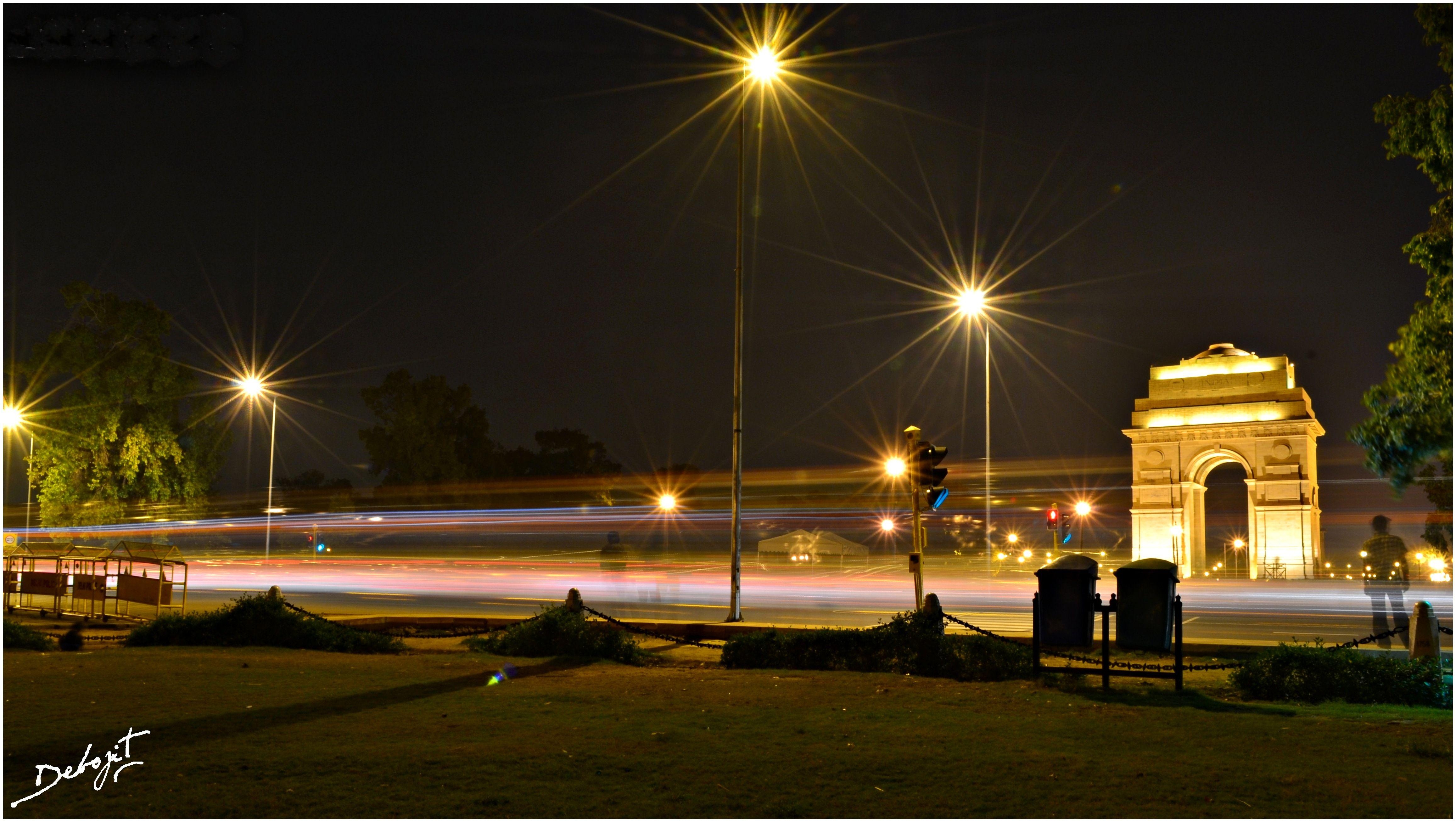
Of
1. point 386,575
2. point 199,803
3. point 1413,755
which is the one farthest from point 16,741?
point 386,575

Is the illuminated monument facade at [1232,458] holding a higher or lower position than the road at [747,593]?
higher

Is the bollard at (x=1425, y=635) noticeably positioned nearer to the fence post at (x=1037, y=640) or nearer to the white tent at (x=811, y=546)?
the fence post at (x=1037, y=640)

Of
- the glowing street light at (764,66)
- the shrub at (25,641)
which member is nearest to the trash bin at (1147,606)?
the glowing street light at (764,66)

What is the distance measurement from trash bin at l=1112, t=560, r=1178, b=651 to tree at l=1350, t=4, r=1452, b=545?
5.76 m

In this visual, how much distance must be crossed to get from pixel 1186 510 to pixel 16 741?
41125 mm

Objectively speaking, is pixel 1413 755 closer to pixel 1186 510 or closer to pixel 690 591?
pixel 690 591

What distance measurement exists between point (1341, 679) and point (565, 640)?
Result: 332 inches

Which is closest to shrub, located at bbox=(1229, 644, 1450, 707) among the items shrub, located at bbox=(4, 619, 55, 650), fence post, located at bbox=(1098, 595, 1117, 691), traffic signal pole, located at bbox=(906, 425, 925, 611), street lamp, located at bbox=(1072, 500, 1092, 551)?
fence post, located at bbox=(1098, 595, 1117, 691)

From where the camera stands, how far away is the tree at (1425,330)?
42.1 feet

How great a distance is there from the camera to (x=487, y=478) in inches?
3228

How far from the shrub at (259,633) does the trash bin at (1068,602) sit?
822 cm

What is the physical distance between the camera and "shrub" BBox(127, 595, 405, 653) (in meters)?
13.6

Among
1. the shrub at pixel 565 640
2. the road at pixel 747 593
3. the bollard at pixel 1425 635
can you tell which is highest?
the bollard at pixel 1425 635

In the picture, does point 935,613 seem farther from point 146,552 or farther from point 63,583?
point 146,552
